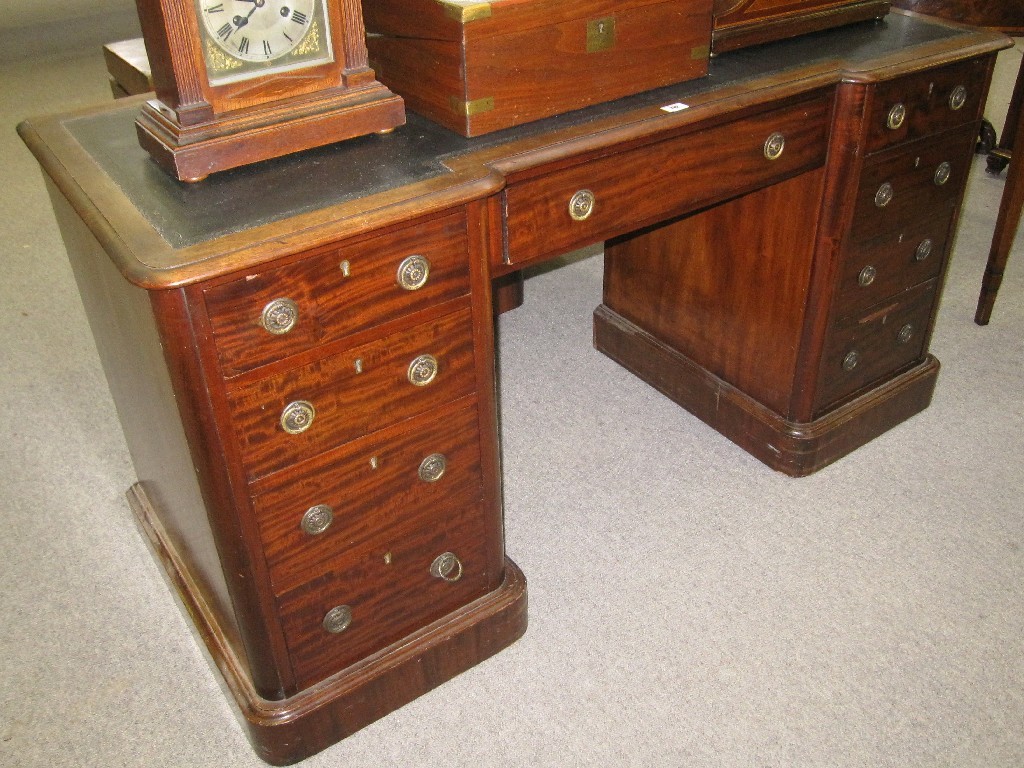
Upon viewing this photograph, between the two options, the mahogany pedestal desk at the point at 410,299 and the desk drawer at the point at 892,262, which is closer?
the mahogany pedestal desk at the point at 410,299

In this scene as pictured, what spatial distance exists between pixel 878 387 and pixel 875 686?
0.75 meters

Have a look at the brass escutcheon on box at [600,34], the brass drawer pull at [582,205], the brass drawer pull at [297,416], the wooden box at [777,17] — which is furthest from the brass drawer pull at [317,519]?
the wooden box at [777,17]

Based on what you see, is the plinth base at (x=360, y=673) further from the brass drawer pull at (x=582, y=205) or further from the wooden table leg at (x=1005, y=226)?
the wooden table leg at (x=1005, y=226)

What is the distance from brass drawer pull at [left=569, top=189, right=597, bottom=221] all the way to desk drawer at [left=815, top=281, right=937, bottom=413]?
74 centimetres

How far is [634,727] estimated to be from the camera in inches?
61.0

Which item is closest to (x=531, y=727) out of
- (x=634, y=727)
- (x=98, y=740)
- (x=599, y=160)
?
(x=634, y=727)

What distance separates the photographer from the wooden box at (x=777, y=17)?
5.43 feet

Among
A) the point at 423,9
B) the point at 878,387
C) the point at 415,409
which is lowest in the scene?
the point at 878,387

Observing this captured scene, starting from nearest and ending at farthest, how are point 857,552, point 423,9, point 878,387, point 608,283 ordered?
1. point 423,9
2. point 857,552
3. point 878,387
4. point 608,283

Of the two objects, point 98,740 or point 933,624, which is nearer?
point 98,740

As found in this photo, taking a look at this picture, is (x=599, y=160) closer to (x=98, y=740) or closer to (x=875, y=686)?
(x=875, y=686)

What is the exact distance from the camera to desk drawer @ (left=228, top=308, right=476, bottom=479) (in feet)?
4.00

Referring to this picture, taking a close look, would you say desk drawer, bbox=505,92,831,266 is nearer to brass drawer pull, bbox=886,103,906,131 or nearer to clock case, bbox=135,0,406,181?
brass drawer pull, bbox=886,103,906,131

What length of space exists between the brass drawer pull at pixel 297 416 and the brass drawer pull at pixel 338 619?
1.12ft
